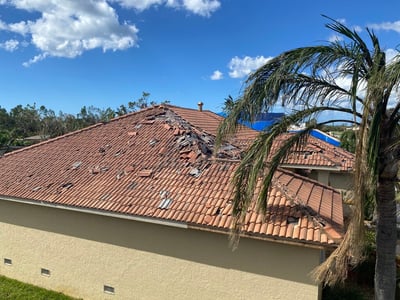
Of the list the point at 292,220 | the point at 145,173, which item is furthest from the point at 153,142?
the point at 292,220

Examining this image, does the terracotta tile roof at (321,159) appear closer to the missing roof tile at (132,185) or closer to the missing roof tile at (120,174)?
the missing roof tile at (132,185)

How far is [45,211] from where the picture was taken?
10.0 m

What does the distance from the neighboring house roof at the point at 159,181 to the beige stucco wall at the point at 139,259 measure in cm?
50

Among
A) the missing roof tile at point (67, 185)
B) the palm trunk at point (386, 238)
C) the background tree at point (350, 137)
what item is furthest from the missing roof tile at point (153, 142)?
the palm trunk at point (386, 238)

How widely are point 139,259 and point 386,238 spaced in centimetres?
584

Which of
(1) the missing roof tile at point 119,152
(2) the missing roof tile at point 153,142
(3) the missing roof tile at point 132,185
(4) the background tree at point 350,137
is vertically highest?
(2) the missing roof tile at point 153,142

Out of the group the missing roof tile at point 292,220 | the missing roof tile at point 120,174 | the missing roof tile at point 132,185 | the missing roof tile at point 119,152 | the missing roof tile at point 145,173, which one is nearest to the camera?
the missing roof tile at point 292,220

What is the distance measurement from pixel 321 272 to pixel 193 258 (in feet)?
10.4

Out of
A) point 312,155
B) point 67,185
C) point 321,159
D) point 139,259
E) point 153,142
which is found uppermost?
point 312,155

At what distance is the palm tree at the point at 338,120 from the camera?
17.9 ft

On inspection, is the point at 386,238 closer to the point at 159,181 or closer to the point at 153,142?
the point at 159,181

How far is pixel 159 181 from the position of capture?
9.37 m

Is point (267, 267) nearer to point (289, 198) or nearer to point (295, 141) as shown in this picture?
point (289, 198)

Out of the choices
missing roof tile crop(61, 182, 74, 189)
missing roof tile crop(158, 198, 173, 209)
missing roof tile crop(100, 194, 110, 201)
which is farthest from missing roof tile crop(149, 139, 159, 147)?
missing roof tile crop(158, 198, 173, 209)
